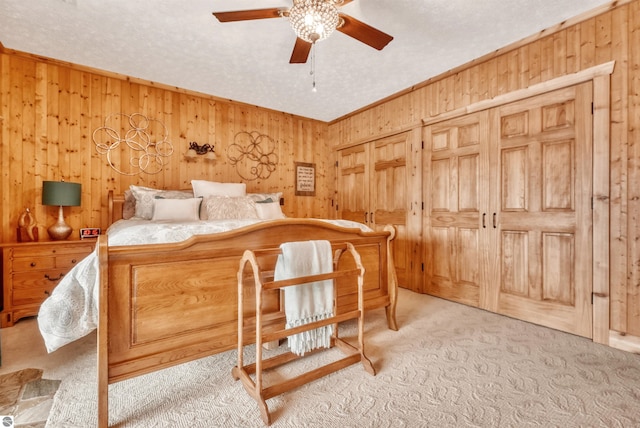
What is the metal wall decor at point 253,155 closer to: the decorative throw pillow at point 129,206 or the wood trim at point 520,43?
the decorative throw pillow at point 129,206

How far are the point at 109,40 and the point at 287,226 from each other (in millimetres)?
2532

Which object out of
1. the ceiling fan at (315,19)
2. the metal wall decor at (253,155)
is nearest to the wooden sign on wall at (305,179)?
the metal wall decor at (253,155)

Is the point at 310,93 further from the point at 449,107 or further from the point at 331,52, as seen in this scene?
the point at 449,107

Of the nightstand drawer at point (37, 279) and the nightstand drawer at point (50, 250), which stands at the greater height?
the nightstand drawer at point (50, 250)

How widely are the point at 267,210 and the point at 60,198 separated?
78.2 inches

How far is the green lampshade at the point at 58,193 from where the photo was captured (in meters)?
2.76

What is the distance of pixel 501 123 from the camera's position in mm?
2855

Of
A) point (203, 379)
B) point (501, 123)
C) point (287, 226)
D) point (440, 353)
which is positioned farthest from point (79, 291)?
point (501, 123)

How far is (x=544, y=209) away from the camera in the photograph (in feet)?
8.39

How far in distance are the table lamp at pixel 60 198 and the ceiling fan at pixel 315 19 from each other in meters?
2.25

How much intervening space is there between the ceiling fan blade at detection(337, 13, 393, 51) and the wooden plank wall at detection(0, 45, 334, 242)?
2575mm

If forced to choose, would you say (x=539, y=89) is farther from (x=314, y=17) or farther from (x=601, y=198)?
(x=314, y=17)

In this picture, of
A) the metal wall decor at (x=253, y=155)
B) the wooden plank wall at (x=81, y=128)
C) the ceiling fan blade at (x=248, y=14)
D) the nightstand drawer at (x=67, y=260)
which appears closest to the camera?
the ceiling fan blade at (x=248, y=14)

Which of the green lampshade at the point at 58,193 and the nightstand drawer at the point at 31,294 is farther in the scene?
the green lampshade at the point at 58,193
